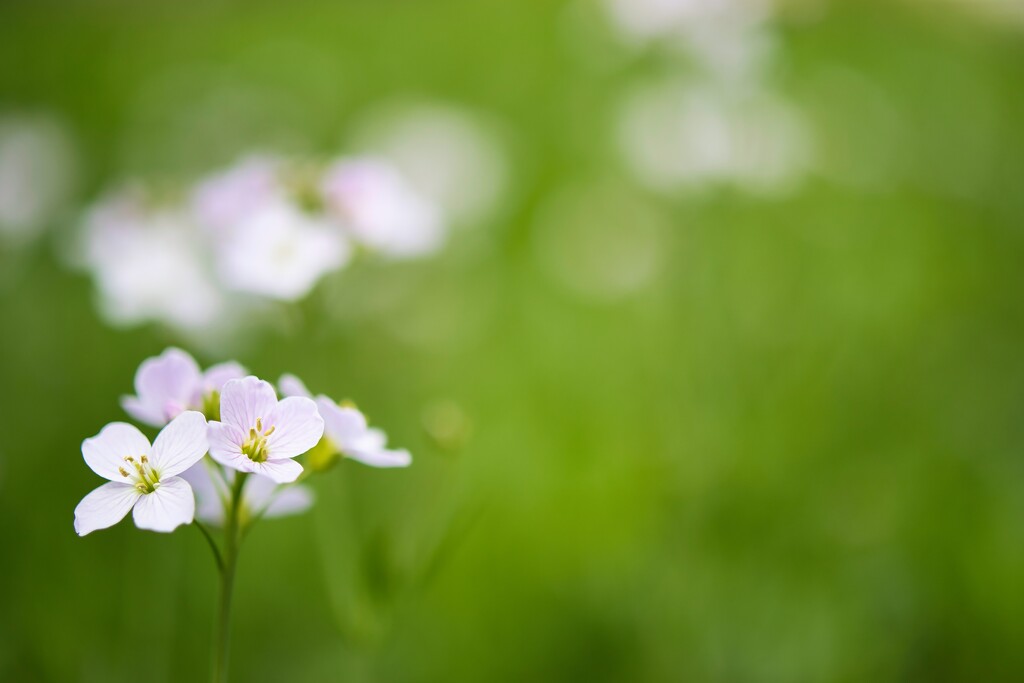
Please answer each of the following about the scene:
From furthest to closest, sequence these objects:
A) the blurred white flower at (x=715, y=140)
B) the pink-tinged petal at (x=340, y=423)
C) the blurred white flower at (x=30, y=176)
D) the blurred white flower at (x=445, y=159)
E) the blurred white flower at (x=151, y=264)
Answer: the blurred white flower at (x=445, y=159), the blurred white flower at (x=715, y=140), the blurred white flower at (x=30, y=176), the blurred white flower at (x=151, y=264), the pink-tinged petal at (x=340, y=423)

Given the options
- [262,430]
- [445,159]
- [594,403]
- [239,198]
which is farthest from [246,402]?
[445,159]

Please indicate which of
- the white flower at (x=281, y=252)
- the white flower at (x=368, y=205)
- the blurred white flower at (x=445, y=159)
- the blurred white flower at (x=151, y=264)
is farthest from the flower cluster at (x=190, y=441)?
the blurred white flower at (x=445, y=159)

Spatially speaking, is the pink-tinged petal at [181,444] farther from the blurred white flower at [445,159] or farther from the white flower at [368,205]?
the blurred white flower at [445,159]

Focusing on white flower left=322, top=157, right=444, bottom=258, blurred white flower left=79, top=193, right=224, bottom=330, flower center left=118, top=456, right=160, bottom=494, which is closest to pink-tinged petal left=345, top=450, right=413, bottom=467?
flower center left=118, top=456, right=160, bottom=494

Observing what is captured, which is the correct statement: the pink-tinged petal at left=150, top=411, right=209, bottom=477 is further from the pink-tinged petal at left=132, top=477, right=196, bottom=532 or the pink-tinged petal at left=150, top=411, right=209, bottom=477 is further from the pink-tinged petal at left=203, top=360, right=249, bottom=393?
the pink-tinged petal at left=203, top=360, right=249, bottom=393

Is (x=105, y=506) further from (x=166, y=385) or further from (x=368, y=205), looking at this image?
(x=368, y=205)

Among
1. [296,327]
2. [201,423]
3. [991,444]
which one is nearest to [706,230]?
[991,444]

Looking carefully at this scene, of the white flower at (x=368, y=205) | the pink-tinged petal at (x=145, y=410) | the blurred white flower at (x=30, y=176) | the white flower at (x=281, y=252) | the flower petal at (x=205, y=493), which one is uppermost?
the blurred white flower at (x=30, y=176)
